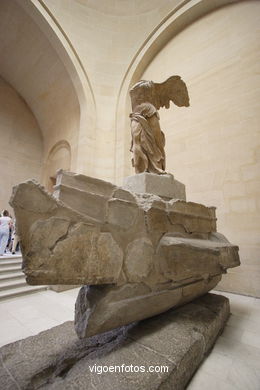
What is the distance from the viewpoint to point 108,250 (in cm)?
137

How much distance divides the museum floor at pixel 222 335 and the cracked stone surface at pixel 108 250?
517mm

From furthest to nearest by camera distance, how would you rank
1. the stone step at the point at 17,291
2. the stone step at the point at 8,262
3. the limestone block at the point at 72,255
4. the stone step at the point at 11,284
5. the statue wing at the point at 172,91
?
the stone step at the point at 8,262
the stone step at the point at 11,284
the stone step at the point at 17,291
the statue wing at the point at 172,91
the limestone block at the point at 72,255

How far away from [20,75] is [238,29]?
787 cm

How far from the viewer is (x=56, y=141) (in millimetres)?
8211

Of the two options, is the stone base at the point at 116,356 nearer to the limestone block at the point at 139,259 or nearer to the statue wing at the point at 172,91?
the limestone block at the point at 139,259

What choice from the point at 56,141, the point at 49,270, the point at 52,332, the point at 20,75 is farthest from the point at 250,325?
the point at 20,75

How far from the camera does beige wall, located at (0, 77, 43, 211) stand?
8055 millimetres

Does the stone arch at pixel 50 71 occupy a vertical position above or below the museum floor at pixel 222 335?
above

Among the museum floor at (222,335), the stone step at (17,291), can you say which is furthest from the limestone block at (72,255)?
the stone step at (17,291)

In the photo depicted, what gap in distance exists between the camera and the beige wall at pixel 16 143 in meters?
8.05

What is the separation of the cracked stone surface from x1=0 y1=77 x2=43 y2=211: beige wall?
26.0ft

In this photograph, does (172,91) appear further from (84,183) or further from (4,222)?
(4,222)

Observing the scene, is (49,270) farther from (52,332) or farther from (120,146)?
(120,146)

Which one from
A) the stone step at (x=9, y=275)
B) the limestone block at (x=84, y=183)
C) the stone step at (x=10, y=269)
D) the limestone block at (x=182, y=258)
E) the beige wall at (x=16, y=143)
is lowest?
the stone step at (x=9, y=275)
